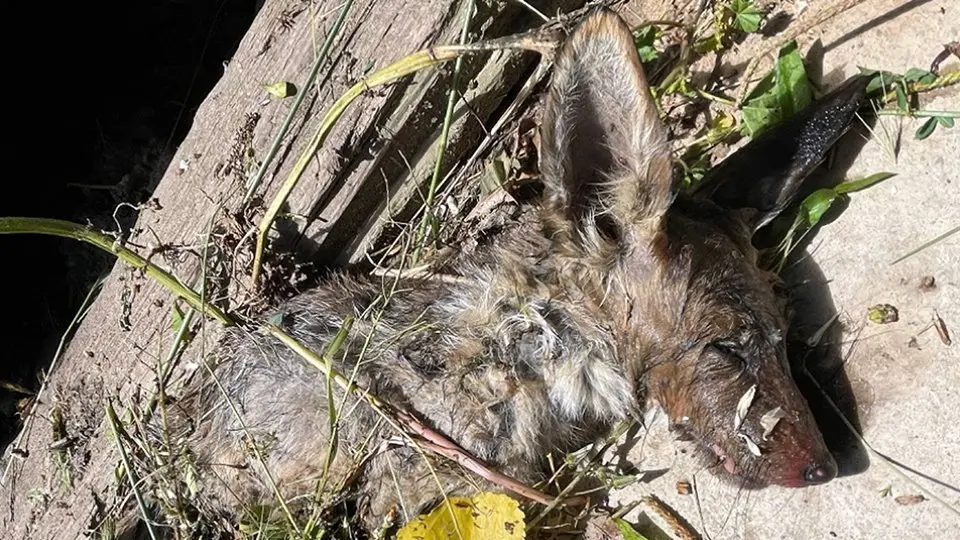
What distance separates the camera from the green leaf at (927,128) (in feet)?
10.9

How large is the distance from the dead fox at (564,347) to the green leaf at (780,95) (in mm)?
175

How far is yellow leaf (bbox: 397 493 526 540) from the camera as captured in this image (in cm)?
327

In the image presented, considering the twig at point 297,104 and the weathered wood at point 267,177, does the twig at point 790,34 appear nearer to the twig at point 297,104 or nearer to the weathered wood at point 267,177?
the weathered wood at point 267,177

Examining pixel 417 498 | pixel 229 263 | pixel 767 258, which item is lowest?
pixel 417 498

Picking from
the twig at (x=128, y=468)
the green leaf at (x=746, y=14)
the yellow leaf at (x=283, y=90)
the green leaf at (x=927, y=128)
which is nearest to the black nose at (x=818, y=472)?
the green leaf at (x=927, y=128)

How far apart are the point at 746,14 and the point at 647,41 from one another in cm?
37

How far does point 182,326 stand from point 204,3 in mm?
2181

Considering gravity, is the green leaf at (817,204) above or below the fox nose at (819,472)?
→ above

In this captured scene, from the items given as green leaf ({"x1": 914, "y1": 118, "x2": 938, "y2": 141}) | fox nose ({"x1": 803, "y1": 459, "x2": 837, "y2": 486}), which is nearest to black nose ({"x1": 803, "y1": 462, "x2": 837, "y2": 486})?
fox nose ({"x1": 803, "y1": 459, "x2": 837, "y2": 486})

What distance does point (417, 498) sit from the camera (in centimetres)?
339

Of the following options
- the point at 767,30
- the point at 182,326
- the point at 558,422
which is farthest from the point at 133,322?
the point at 767,30

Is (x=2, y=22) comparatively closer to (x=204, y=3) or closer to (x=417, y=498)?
(x=204, y=3)

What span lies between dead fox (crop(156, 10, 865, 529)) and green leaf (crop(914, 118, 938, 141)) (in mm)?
267

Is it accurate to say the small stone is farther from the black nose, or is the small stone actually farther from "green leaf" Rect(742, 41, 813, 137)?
"green leaf" Rect(742, 41, 813, 137)
